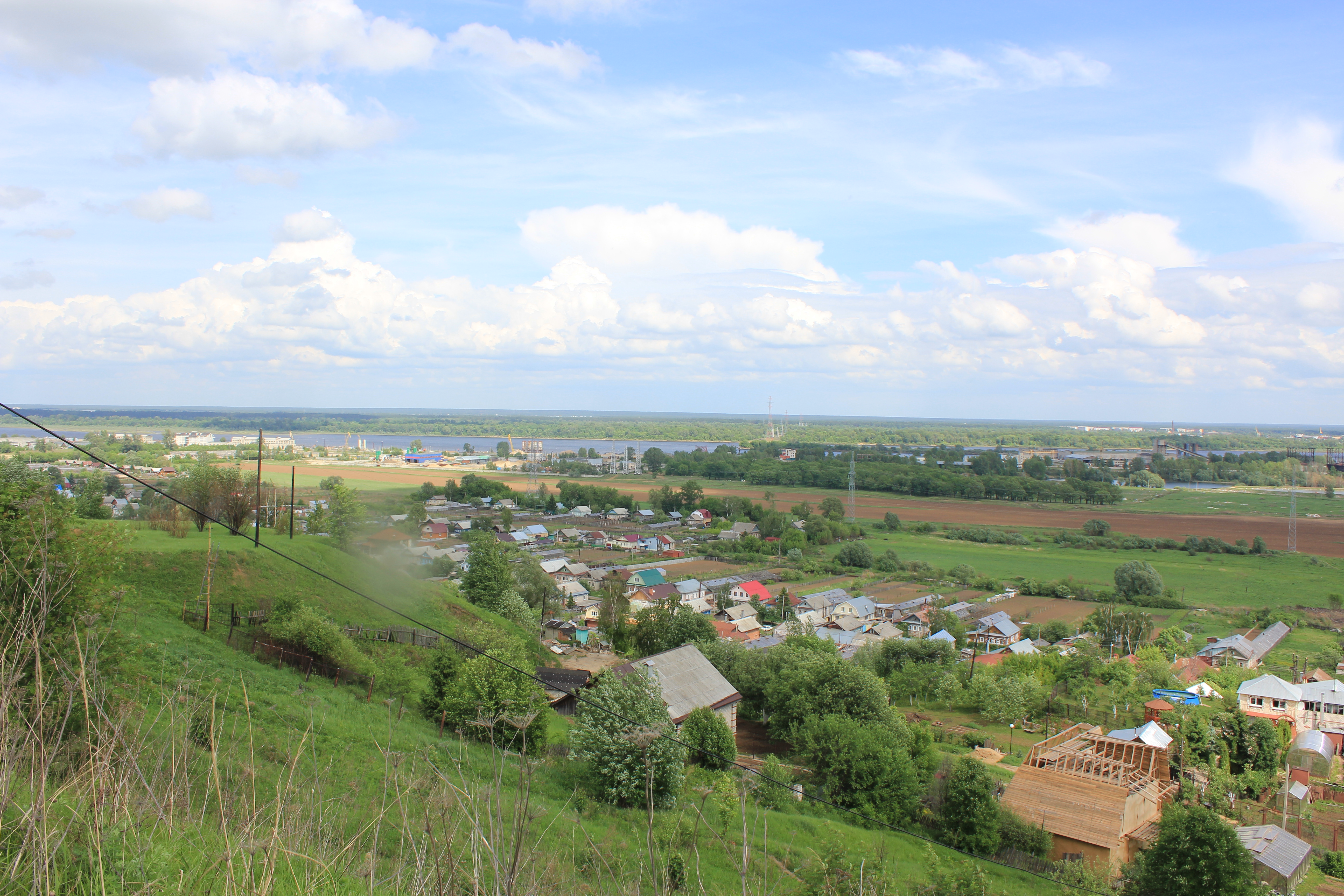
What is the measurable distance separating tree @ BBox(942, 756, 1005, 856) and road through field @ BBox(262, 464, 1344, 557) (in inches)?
1225

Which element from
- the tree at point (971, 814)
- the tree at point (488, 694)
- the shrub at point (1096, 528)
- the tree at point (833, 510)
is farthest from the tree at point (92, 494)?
the shrub at point (1096, 528)

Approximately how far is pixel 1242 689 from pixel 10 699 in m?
26.9

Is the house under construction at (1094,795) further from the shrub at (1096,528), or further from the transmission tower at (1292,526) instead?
the transmission tower at (1292,526)

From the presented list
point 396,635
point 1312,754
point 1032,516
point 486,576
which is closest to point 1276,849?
point 1312,754

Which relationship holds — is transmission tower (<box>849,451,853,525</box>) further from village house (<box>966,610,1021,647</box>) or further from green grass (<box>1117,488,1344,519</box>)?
village house (<box>966,610,1021,647</box>)

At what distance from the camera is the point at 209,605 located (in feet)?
43.1

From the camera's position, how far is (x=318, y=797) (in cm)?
362

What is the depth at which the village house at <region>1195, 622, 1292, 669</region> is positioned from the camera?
25734 mm

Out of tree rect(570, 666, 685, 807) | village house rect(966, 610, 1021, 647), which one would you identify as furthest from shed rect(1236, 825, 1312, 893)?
village house rect(966, 610, 1021, 647)

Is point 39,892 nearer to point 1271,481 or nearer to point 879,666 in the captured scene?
point 879,666

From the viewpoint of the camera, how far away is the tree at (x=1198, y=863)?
→ 407 inches

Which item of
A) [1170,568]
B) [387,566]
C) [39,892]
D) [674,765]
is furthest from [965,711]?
[1170,568]

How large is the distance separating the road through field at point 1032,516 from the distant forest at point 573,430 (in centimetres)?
851

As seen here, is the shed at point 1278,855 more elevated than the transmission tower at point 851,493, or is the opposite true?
the transmission tower at point 851,493
